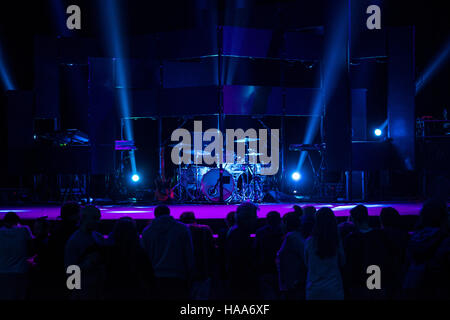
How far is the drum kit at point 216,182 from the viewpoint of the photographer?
9305mm

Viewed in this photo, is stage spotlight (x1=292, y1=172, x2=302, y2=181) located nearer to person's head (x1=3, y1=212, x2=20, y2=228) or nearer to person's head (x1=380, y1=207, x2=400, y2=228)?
person's head (x1=380, y1=207, x2=400, y2=228)

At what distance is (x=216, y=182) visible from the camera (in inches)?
365

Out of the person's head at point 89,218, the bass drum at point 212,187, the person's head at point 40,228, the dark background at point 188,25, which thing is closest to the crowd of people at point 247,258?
the person's head at point 89,218

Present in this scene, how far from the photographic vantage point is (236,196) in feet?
31.1

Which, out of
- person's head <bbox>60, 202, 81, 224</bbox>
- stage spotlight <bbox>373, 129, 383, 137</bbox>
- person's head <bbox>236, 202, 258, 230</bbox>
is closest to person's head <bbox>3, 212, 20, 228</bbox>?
person's head <bbox>60, 202, 81, 224</bbox>

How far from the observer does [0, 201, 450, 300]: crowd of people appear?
11.6 ft

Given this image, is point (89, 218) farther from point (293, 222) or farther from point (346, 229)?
point (346, 229)

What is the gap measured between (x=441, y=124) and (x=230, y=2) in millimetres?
6218

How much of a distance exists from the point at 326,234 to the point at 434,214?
1117 millimetres

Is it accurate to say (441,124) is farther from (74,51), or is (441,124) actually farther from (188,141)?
(74,51)

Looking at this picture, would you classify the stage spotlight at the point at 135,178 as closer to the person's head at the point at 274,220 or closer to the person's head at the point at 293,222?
the person's head at the point at 274,220
